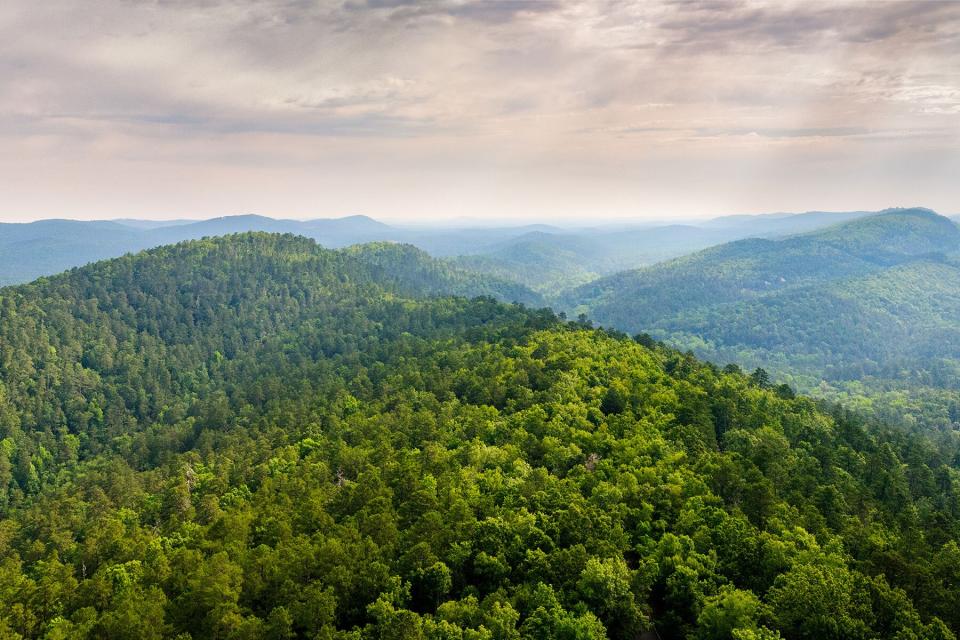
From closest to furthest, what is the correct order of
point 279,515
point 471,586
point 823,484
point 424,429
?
point 471,586
point 279,515
point 823,484
point 424,429

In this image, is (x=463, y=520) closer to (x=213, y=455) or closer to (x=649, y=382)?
(x=649, y=382)

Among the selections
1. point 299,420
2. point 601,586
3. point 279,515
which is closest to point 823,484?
point 601,586

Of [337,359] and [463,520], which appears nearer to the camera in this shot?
[463,520]

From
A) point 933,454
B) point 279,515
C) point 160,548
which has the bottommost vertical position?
point 933,454

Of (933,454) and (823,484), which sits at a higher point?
(823,484)

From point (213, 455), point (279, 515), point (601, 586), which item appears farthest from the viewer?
point (213, 455)

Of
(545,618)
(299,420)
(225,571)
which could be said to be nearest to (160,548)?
(225,571)

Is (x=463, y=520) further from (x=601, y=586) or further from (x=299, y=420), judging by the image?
(x=299, y=420)
